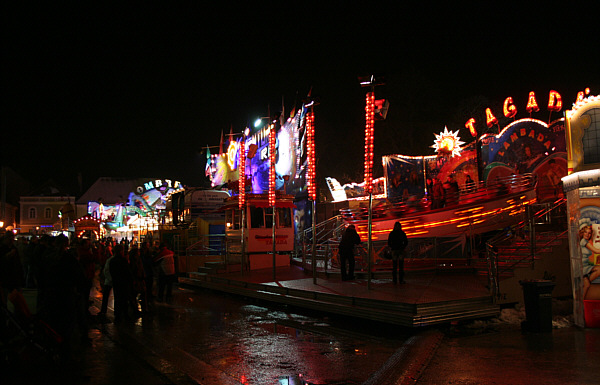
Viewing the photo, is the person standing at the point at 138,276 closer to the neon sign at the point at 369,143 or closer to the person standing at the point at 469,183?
the neon sign at the point at 369,143

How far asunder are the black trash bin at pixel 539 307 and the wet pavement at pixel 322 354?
0.82 feet

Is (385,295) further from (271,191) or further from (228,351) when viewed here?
(271,191)

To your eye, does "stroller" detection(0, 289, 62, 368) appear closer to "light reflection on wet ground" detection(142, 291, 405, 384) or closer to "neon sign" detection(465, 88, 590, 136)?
"light reflection on wet ground" detection(142, 291, 405, 384)

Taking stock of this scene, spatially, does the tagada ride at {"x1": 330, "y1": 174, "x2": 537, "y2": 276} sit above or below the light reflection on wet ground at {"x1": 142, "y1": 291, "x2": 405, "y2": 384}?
above

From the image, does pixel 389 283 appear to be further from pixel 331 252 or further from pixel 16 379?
pixel 16 379

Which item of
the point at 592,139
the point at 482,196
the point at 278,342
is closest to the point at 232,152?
the point at 482,196

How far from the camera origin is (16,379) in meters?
6.47

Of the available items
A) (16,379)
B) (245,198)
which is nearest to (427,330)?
(16,379)

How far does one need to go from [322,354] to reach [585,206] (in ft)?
18.9

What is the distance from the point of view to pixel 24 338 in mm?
7207

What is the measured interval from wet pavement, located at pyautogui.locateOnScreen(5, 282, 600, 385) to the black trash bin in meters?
0.25

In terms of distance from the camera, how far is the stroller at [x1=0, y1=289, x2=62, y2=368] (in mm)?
7020

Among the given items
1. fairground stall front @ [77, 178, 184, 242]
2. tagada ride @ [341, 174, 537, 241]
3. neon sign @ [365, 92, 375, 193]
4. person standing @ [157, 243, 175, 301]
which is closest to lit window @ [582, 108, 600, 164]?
neon sign @ [365, 92, 375, 193]

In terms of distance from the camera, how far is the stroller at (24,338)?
7.02m
